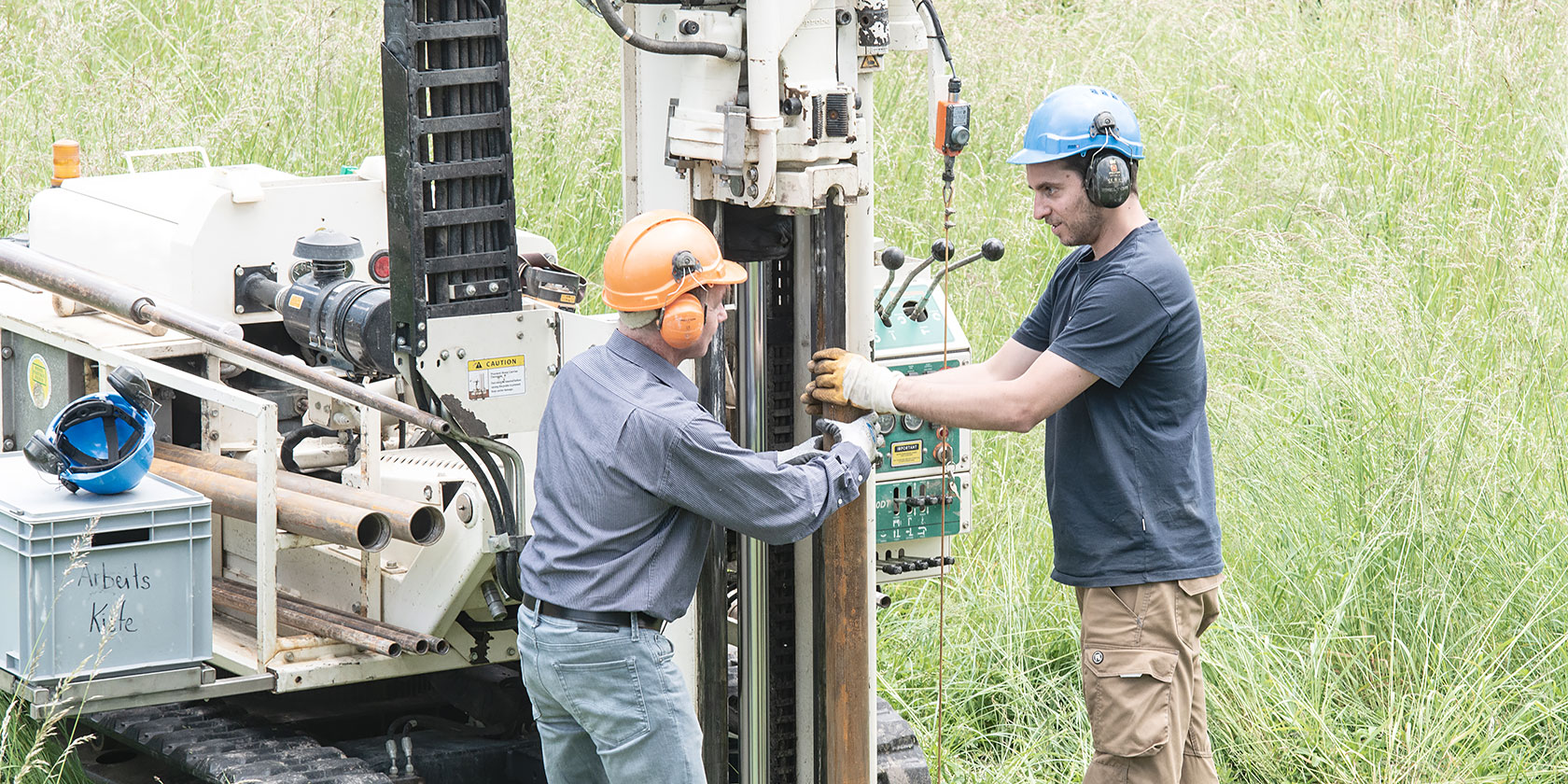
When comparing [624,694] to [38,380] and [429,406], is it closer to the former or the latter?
[429,406]

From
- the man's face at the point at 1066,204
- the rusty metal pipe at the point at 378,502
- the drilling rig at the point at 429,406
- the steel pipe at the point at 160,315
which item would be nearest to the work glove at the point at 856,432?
the drilling rig at the point at 429,406

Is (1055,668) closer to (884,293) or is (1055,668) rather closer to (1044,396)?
(884,293)

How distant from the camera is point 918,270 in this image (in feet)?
15.5

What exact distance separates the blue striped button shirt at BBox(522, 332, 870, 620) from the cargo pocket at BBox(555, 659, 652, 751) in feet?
0.45

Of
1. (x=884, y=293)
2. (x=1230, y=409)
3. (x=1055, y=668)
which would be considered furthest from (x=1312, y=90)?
(x=884, y=293)

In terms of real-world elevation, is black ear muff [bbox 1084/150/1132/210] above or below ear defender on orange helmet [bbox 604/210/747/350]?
above

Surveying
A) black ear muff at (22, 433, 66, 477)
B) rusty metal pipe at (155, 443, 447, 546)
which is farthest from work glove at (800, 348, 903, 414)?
black ear muff at (22, 433, 66, 477)

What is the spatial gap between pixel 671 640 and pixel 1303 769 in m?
2.29

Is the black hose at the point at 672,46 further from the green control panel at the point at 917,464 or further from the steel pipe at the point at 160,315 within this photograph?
the green control panel at the point at 917,464

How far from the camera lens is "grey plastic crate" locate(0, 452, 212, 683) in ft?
14.1

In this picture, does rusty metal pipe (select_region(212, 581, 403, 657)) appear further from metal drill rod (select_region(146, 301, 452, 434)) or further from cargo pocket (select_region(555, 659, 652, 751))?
cargo pocket (select_region(555, 659, 652, 751))

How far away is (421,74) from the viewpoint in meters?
3.99

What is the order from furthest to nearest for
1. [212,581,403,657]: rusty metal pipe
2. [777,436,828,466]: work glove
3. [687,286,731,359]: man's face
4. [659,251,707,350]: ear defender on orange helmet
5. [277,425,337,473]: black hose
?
[277,425,337,473]: black hose
[212,581,403,657]: rusty metal pipe
[777,436,828,466]: work glove
[687,286,731,359]: man's face
[659,251,707,350]: ear defender on orange helmet

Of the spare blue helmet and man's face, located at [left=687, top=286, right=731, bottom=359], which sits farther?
the spare blue helmet
